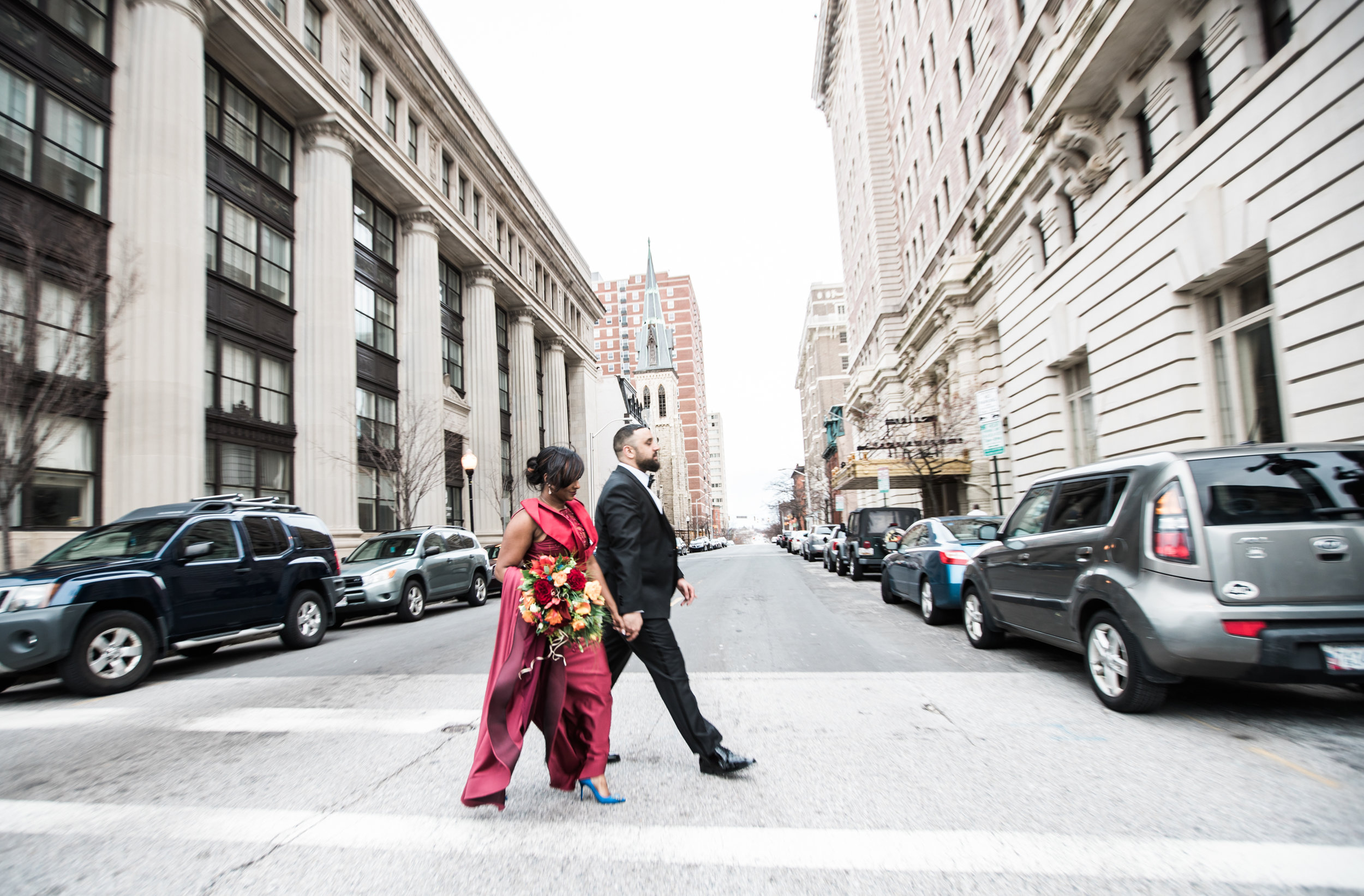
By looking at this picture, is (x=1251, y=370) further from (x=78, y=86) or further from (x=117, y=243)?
(x=78, y=86)

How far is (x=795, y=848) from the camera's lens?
3221mm

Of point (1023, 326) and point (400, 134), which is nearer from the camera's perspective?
point (1023, 326)

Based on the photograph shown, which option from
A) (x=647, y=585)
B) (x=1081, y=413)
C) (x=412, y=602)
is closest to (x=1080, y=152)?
(x=1081, y=413)

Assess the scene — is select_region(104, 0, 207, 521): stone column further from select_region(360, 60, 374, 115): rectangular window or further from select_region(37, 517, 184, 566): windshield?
select_region(360, 60, 374, 115): rectangular window

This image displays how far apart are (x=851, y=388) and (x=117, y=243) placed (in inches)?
1829

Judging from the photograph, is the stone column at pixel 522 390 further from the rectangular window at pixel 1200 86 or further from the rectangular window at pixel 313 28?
the rectangular window at pixel 1200 86

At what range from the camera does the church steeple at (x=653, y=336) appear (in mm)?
130250

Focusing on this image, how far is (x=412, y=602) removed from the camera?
547 inches

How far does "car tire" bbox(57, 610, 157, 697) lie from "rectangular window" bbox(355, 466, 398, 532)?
16642mm

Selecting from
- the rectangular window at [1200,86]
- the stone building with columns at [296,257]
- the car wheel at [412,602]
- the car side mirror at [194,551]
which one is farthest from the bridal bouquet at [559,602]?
the stone building with columns at [296,257]

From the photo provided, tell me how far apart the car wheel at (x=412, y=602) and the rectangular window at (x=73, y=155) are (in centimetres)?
1079

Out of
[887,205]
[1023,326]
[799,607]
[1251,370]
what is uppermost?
[887,205]

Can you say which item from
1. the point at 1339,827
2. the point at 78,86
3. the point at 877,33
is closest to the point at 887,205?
the point at 877,33

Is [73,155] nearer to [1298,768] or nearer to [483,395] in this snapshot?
[483,395]
